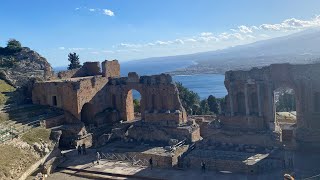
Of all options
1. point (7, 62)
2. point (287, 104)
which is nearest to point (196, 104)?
point (287, 104)

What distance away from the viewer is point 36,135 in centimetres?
2938

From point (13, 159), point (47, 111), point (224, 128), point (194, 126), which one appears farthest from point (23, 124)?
point (224, 128)

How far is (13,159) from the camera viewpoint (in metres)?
24.9

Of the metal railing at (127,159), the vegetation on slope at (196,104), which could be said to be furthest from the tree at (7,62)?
the metal railing at (127,159)

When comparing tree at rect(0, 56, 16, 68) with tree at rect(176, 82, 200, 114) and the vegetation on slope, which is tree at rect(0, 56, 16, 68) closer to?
the vegetation on slope

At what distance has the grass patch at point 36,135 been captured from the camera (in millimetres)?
28312

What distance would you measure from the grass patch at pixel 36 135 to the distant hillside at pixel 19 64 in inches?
390

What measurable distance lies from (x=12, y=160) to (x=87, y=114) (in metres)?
12.2

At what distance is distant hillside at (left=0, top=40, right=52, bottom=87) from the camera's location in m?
40.8

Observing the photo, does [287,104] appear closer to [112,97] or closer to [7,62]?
[112,97]

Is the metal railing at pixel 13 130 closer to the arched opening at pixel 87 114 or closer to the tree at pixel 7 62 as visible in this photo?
the arched opening at pixel 87 114

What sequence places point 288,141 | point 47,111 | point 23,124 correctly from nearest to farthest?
point 288,141, point 23,124, point 47,111

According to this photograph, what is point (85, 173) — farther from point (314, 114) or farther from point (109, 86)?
point (314, 114)

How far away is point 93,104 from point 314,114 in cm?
1953
